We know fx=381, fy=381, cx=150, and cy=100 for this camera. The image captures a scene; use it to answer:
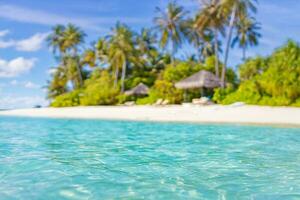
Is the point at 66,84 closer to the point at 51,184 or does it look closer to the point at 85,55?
the point at 85,55

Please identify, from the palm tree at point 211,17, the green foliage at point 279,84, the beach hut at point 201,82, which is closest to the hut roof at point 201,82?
the beach hut at point 201,82

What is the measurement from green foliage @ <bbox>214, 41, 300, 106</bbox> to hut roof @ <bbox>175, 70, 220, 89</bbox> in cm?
344

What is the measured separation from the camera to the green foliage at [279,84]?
73.5ft

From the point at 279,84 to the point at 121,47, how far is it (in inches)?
871

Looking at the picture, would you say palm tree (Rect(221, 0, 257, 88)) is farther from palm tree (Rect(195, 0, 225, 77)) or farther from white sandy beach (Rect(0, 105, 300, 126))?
white sandy beach (Rect(0, 105, 300, 126))

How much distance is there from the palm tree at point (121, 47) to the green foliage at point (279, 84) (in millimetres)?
17039

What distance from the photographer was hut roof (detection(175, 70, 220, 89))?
3077cm

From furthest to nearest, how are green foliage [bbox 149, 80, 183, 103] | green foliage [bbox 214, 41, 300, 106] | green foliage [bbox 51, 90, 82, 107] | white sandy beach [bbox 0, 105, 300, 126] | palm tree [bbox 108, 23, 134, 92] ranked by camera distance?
palm tree [bbox 108, 23, 134, 92] < green foliage [bbox 51, 90, 82, 107] < green foliage [bbox 149, 80, 183, 103] < green foliage [bbox 214, 41, 300, 106] < white sandy beach [bbox 0, 105, 300, 126]

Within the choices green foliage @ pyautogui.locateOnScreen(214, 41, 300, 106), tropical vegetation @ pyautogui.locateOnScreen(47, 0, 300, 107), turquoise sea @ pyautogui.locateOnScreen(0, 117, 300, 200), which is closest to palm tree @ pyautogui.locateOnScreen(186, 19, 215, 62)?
tropical vegetation @ pyautogui.locateOnScreen(47, 0, 300, 107)

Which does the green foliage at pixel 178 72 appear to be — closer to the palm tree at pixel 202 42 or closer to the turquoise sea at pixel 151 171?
the palm tree at pixel 202 42

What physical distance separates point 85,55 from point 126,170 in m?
45.9

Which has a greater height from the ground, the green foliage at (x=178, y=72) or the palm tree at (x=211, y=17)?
the palm tree at (x=211, y=17)

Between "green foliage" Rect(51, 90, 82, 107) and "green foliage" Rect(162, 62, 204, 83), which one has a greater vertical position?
"green foliage" Rect(162, 62, 204, 83)

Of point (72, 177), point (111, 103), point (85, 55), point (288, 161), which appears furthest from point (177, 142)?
point (85, 55)
